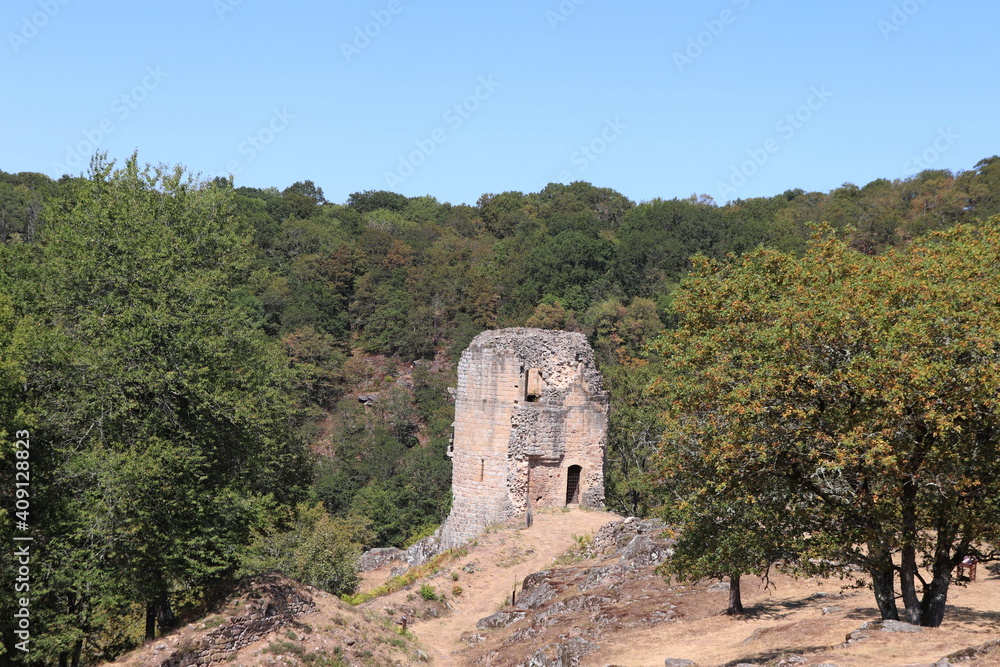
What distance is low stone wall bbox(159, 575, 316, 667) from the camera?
46.5ft

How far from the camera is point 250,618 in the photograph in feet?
49.4

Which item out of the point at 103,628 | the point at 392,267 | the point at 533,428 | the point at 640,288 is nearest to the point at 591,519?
the point at 533,428

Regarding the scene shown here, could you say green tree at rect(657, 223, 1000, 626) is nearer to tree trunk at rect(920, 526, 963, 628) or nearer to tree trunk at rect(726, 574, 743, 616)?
tree trunk at rect(920, 526, 963, 628)

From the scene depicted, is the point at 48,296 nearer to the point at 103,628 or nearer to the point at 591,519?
the point at 103,628

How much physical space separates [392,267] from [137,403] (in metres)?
58.7

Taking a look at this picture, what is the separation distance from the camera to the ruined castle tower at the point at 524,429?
979 inches

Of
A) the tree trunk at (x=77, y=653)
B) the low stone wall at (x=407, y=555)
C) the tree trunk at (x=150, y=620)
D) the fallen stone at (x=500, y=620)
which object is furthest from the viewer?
the low stone wall at (x=407, y=555)

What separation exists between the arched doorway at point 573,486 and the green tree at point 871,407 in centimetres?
1307

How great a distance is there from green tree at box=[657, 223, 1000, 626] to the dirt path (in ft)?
25.0

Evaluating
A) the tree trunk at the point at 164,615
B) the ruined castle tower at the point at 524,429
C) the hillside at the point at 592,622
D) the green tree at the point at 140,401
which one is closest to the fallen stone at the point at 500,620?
the hillside at the point at 592,622

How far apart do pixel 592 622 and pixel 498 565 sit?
651 centimetres

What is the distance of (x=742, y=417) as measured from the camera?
11.7 m

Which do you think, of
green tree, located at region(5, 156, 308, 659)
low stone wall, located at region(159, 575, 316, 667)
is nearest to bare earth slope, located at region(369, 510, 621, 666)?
low stone wall, located at region(159, 575, 316, 667)

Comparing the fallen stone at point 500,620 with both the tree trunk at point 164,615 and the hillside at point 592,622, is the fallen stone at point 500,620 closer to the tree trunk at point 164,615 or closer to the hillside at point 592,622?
the hillside at point 592,622
